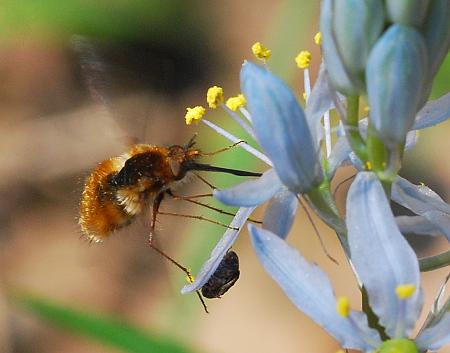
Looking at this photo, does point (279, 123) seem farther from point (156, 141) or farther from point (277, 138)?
point (156, 141)

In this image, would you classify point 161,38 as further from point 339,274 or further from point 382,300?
point 382,300

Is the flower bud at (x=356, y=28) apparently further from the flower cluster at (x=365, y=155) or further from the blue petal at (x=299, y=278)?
the blue petal at (x=299, y=278)

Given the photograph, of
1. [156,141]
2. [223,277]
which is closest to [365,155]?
[223,277]

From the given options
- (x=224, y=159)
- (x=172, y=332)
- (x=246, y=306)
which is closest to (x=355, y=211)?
(x=224, y=159)

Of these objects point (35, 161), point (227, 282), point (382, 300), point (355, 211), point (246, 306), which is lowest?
point (246, 306)

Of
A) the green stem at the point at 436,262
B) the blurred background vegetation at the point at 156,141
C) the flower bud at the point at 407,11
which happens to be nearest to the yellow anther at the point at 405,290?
the green stem at the point at 436,262

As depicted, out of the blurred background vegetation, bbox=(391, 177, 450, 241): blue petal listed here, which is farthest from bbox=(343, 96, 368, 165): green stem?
the blurred background vegetation
